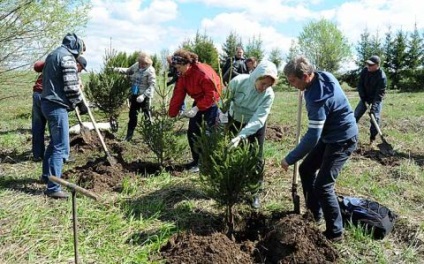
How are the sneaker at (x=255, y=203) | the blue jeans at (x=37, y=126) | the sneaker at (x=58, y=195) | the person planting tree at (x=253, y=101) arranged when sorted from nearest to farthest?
the person planting tree at (x=253, y=101)
the sneaker at (x=255, y=203)
the sneaker at (x=58, y=195)
the blue jeans at (x=37, y=126)

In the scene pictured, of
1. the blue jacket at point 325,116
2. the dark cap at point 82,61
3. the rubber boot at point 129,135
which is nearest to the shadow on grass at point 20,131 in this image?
the rubber boot at point 129,135

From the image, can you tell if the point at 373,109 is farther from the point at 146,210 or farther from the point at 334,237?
the point at 146,210

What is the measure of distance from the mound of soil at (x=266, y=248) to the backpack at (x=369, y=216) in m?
0.59

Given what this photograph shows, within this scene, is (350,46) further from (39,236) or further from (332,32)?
(39,236)

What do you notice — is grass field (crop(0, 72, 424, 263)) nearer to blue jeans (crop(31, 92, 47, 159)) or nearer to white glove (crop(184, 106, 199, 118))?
blue jeans (crop(31, 92, 47, 159))

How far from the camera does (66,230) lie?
419cm

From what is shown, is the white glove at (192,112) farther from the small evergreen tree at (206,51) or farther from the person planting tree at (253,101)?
the small evergreen tree at (206,51)

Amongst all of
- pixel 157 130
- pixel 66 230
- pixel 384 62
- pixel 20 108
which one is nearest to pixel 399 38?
pixel 384 62

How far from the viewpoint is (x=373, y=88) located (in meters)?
8.69

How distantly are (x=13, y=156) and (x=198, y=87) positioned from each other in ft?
11.1

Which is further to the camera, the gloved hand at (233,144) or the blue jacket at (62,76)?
the blue jacket at (62,76)

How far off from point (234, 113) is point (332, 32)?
47.4 metres

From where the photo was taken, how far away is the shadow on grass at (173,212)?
429 cm

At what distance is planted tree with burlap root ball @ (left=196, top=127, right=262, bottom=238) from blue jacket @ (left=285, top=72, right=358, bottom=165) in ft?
1.40
